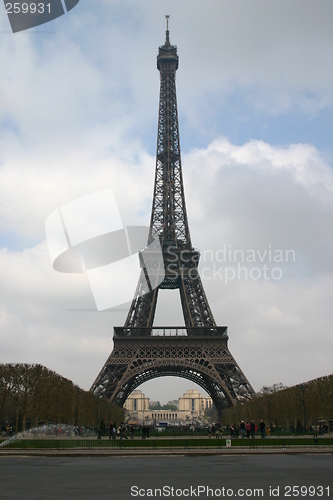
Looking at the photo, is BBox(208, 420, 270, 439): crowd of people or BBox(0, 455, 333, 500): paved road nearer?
BBox(0, 455, 333, 500): paved road

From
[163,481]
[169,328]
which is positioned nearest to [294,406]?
[169,328]

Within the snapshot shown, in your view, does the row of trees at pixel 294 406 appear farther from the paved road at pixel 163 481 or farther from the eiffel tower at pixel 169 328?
the paved road at pixel 163 481

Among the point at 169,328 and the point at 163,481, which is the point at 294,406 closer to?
the point at 169,328

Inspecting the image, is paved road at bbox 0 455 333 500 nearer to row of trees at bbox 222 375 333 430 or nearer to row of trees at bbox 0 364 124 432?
row of trees at bbox 0 364 124 432

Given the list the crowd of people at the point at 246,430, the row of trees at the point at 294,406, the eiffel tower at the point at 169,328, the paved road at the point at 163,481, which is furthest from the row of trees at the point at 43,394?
the paved road at the point at 163,481

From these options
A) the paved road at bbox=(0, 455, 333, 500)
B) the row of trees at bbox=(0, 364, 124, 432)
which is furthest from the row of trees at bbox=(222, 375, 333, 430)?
the paved road at bbox=(0, 455, 333, 500)
